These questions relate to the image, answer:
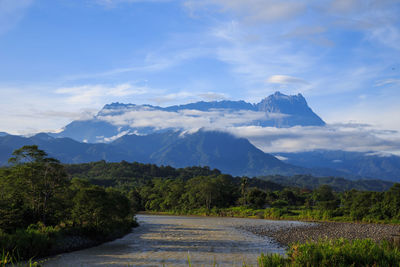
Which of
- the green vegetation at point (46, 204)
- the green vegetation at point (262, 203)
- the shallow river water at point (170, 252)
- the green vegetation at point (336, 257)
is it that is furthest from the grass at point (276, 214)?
the green vegetation at point (336, 257)

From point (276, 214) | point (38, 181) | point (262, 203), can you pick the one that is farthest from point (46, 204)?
point (262, 203)

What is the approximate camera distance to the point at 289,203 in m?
120

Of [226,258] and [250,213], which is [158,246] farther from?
[250,213]

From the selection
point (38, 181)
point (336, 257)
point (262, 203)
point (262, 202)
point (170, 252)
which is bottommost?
point (262, 203)

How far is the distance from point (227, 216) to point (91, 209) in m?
67.2

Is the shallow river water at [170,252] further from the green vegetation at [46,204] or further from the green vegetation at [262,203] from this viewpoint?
the green vegetation at [262,203]

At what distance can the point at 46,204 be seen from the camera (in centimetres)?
3909

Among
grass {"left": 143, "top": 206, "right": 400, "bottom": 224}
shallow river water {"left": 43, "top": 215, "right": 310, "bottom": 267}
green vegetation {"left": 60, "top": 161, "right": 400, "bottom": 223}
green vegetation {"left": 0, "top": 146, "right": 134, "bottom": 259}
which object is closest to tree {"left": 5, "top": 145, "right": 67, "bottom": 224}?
green vegetation {"left": 0, "top": 146, "right": 134, "bottom": 259}

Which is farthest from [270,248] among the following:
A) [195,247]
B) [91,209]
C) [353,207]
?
[353,207]

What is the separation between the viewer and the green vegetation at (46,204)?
35.7m

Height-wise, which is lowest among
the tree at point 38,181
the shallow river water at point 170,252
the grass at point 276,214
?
the grass at point 276,214

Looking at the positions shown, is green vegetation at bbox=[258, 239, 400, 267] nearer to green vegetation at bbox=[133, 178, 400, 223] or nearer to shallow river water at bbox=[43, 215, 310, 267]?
shallow river water at bbox=[43, 215, 310, 267]

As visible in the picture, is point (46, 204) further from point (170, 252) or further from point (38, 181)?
point (170, 252)

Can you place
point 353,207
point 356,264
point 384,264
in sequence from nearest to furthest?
point 384,264 < point 356,264 < point 353,207
